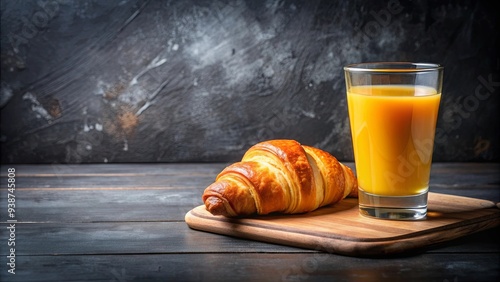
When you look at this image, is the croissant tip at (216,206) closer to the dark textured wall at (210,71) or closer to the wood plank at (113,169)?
the wood plank at (113,169)

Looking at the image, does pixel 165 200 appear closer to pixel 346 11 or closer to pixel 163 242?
pixel 163 242

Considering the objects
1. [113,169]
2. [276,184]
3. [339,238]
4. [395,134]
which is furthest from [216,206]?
[113,169]

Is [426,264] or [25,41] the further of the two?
[25,41]

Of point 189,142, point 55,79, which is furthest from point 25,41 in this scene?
point 189,142

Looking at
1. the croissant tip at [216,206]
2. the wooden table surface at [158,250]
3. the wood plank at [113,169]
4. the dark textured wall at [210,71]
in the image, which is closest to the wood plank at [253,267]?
the wooden table surface at [158,250]

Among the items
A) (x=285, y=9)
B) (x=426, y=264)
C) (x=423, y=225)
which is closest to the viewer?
(x=426, y=264)

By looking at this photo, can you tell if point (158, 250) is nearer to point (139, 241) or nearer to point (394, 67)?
point (139, 241)
